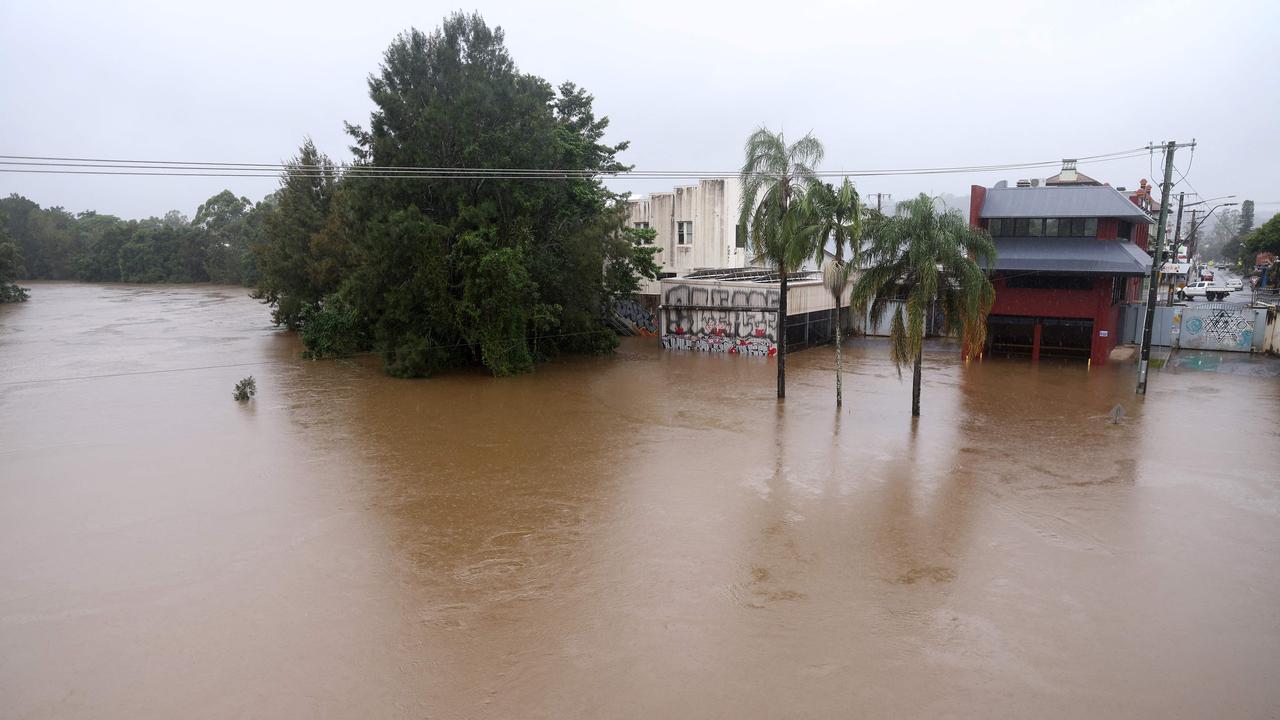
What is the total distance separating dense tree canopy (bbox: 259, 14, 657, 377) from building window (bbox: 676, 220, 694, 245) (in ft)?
45.4

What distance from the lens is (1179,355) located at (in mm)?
34156

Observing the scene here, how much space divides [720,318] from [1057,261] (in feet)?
48.8

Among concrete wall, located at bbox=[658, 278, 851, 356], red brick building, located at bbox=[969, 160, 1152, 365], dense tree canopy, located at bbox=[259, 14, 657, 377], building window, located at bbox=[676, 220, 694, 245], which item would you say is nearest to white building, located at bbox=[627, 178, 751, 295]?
building window, located at bbox=[676, 220, 694, 245]

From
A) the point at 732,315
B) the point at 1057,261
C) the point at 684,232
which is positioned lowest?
the point at 732,315

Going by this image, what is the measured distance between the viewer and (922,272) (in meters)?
21.1

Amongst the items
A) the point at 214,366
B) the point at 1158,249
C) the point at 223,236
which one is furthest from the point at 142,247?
the point at 1158,249

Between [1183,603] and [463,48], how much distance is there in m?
30.2

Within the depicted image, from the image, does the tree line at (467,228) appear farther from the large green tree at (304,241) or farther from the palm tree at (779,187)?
the palm tree at (779,187)

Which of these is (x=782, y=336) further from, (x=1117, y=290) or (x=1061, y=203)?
(x=1117, y=290)

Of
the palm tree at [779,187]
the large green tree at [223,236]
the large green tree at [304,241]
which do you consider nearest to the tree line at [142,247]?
the large green tree at [223,236]

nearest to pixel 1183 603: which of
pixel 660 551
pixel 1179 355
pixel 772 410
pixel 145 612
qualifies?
pixel 660 551

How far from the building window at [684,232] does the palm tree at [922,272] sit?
82.6 ft

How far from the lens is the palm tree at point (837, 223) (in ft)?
72.8

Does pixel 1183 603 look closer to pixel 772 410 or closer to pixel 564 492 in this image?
pixel 564 492
